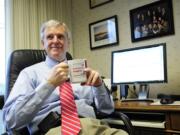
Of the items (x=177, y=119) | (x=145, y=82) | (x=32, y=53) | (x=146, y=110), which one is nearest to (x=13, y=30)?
(x=32, y=53)

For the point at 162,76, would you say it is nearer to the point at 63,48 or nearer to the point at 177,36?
the point at 177,36

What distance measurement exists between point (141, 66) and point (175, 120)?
0.64m

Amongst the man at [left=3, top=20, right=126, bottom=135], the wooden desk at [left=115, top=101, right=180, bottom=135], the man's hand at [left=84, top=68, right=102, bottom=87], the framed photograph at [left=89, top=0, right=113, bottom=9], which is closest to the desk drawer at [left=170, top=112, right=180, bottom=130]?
the wooden desk at [left=115, top=101, right=180, bottom=135]

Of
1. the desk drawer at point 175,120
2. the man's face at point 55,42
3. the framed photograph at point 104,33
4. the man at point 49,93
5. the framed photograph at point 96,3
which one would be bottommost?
the desk drawer at point 175,120

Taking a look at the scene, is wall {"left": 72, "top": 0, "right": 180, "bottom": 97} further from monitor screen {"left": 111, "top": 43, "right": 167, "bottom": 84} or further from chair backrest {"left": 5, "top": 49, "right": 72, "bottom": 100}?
chair backrest {"left": 5, "top": 49, "right": 72, "bottom": 100}

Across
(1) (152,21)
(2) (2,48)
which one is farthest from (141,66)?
(2) (2,48)

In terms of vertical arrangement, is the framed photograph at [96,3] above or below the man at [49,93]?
above

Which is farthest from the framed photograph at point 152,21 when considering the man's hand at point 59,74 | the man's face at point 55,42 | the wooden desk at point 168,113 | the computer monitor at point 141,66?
the man's hand at point 59,74

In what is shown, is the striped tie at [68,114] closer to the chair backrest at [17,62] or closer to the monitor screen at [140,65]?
the chair backrest at [17,62]

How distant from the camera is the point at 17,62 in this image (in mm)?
1658

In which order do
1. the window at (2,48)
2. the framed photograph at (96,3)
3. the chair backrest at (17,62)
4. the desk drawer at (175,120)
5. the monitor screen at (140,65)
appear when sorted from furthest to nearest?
the framed photograph at (96,3) < the window at (2,48) < the monitor screen at (140,65) < the chair backrest at (17,62) < the desk drawer at (175,120)

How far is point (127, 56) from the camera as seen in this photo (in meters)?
2.10

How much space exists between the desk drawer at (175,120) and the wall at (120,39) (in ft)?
2.40

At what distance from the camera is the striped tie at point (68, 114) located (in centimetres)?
123
